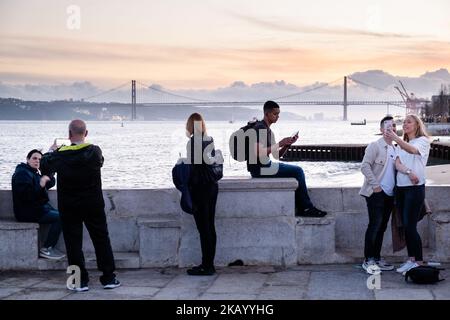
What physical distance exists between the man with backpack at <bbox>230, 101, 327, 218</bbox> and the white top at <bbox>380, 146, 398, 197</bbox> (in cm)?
85

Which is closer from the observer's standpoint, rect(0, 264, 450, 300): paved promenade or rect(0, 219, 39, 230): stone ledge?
rect(0, 264, 450, 300): paved promenade

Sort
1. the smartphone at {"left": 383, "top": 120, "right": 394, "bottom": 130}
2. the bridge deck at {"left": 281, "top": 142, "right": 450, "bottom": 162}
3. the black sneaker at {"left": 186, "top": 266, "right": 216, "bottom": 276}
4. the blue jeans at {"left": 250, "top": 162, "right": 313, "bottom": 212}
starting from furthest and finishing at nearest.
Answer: the bridge deck at {"left": 281, "top": 142, "right": 450, "bottom": 162}
the blue jeans at {"left": 250, "top": 162, "right": 313, "bottom": 212}
the black sneaker at {"left": 186, "top": 266, "right": 216, "bottom": 276}
the smartphone at {"left": 383, "top": 120, "right": 394, "bottom": 130}

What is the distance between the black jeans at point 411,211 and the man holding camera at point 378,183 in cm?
16

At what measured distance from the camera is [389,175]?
733cm

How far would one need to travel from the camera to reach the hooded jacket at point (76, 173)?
6766mm

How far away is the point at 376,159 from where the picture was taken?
7352 mm

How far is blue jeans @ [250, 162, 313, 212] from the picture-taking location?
7934mm

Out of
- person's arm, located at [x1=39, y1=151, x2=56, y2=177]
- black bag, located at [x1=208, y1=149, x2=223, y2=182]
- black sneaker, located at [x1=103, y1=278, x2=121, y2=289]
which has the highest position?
person's arm, located at [x1=39, y1=151, x2=56, y2=177]

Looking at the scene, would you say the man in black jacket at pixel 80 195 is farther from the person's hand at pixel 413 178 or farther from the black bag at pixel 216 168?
the person's hand at pixel 413 178

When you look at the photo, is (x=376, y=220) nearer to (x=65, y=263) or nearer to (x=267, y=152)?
(x=267, y=152)

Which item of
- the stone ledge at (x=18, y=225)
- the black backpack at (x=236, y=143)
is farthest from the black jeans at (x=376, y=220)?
the stone ledge at (x=18, y=225)

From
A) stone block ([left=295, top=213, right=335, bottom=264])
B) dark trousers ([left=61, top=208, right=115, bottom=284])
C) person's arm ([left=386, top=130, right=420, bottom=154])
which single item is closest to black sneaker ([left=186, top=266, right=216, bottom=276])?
dark trousers ([left=61, top=208, right=115, bottom=284])

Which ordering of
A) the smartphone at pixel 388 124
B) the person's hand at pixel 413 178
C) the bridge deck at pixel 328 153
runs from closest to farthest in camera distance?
1. the person's hand at pixel 413 178
2. the smartphone at pixel 388 124
3. the bridge deck at pixel 328 153

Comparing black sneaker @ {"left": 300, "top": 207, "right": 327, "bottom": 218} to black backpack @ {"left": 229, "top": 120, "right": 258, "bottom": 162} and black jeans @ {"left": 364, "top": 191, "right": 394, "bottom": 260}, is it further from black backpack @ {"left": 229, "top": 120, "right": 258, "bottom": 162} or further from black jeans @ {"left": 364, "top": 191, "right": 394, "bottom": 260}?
black backpack @ {"left": 229, "top": 120, "right": 258, "bottom": 162}
